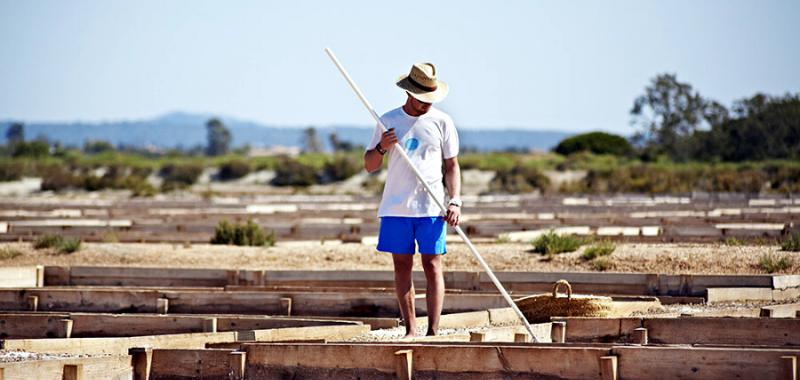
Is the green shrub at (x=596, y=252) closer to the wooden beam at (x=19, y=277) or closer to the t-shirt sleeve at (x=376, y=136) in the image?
the wooden beam at (x=19, y=277)

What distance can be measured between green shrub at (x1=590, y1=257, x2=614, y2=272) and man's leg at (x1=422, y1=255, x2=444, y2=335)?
6.41 meters

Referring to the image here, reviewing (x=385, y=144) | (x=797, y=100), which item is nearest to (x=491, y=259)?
(x=385, y=144)

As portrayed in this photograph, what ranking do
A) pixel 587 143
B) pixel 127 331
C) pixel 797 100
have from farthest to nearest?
pixel 587 143, pixel 797 100, pixel 127 331

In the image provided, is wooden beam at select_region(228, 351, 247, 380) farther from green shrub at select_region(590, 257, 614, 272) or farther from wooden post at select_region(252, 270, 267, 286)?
green shrub at select_region(590, 257, 614, 272)

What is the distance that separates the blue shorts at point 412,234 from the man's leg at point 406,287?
0.28ft

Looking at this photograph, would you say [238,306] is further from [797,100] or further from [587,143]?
[587,143]

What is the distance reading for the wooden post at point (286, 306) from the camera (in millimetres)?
13180

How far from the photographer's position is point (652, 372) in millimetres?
8234

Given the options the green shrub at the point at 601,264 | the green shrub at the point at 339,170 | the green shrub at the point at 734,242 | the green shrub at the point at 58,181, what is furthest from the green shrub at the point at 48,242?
the green shrub at the point at 339,170

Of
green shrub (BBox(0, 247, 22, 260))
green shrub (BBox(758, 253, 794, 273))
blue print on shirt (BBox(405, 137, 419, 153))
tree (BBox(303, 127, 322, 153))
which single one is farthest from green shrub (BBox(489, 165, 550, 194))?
tree (BBox(303, 127, 322, 153))

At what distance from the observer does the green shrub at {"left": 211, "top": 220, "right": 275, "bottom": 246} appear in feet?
68.9

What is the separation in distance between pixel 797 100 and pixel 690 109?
54.7 feet

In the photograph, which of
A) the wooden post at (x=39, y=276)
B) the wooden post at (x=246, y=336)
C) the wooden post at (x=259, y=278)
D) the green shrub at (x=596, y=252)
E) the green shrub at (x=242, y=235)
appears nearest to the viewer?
the wooden post at (x=246, y=336)

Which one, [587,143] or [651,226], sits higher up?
[587,143]
